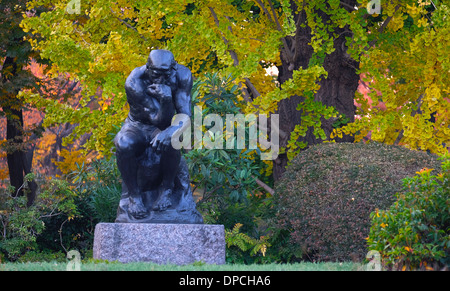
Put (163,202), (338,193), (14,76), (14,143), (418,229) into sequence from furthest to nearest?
1. (14,143)
2. (14,76)
3. (338,193)
4. (163,202)
5. (418,229)

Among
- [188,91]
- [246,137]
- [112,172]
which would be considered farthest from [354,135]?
[188,91]

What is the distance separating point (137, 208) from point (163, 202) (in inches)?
11.9

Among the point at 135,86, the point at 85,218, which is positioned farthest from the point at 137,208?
the point at 85,218

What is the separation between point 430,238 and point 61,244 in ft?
21.4

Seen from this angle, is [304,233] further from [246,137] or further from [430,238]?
[430,238]

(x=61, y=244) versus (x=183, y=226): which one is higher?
(x=183, y=226)

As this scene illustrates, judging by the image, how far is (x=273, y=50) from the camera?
9.95 metres

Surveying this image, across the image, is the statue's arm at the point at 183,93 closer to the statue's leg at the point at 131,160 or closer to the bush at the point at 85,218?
the statue's leg at the point at 131,160

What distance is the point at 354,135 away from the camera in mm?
11625

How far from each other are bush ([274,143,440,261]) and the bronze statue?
207 centimetres

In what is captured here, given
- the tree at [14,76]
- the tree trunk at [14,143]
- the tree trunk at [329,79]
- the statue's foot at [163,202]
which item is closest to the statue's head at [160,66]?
the statue's foot at [163,202]

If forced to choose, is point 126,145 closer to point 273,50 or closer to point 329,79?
point 273,50

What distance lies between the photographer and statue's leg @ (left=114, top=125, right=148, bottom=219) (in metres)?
6.85

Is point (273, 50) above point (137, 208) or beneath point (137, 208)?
above
